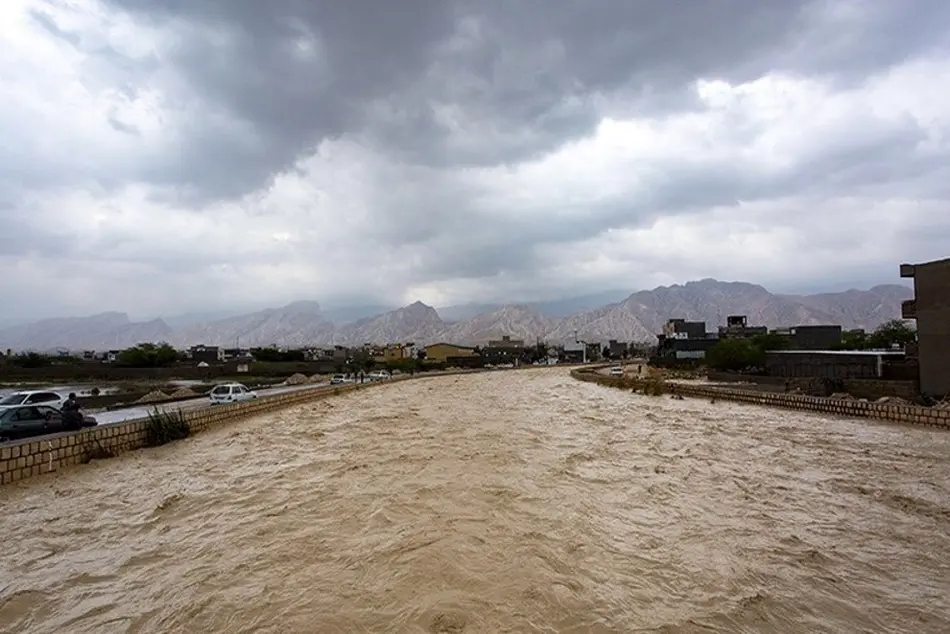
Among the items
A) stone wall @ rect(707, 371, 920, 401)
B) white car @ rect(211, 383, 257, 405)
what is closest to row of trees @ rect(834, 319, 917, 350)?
stone wall @ rect(707, 371, 920, 401)

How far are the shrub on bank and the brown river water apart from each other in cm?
99

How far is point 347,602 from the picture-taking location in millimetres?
5598

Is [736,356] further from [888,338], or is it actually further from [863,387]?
[863,387]

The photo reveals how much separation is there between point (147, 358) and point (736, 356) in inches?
2774

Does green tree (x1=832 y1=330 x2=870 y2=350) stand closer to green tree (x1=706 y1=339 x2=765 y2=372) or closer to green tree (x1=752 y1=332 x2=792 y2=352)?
green tree (x1=752 y1=332 x2=792 y2=352)

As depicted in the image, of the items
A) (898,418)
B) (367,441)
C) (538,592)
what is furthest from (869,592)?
(898,418)

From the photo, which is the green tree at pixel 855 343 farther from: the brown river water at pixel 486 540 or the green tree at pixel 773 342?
the brown river water at pixel 486 540

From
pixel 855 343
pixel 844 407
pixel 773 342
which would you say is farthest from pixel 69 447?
pixel 855 343

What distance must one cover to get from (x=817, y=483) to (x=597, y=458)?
5.16 meters

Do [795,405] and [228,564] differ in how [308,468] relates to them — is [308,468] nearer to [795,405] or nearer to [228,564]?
[228,564]

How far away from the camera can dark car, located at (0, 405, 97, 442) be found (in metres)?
13.7

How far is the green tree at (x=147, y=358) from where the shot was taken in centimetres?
6329

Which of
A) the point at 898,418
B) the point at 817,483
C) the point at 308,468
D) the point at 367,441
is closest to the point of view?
the point at 817,483

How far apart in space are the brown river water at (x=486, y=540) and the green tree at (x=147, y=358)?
57.4 metres
